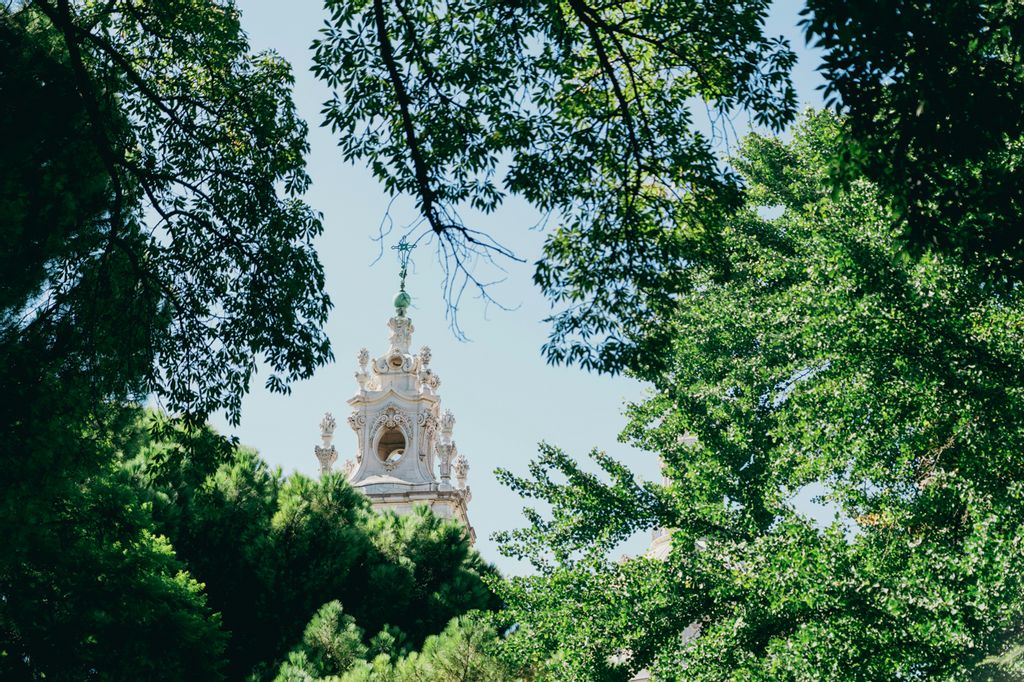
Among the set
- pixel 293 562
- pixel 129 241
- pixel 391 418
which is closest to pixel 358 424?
pixel 391 418

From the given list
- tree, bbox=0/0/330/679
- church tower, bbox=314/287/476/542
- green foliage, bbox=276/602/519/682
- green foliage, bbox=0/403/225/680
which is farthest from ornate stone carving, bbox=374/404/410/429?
tree, bbox=0/0/330/679

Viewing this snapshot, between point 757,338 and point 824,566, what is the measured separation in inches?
246

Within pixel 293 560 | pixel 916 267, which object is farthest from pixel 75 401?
pixel 293 560

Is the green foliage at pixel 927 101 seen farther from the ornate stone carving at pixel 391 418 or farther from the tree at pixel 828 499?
the ornate stone carving at pixel 391 418

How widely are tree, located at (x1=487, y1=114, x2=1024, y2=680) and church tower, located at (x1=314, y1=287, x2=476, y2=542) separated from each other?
2259 cm

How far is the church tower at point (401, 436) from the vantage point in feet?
130

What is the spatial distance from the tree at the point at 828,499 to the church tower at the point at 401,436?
22.6 meters

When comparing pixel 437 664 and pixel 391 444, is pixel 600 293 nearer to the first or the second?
pixel 437 664

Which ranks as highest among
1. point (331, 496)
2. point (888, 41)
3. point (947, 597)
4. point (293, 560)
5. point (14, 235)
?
point (331, 496)

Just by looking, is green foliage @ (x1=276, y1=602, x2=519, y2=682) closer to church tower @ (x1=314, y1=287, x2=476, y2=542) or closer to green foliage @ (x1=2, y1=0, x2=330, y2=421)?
green foliage @ (x1=2, y1=0, x2=330, y2=421)

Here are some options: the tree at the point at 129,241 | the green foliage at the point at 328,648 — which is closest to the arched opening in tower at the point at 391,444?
the green foliage at the point at 328,648

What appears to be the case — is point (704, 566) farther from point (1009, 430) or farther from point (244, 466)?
point (244, 466)

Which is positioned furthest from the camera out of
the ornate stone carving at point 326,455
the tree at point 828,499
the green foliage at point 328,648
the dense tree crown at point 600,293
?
the ornate stone carving at point 326,455

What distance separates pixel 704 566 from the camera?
13820mm
